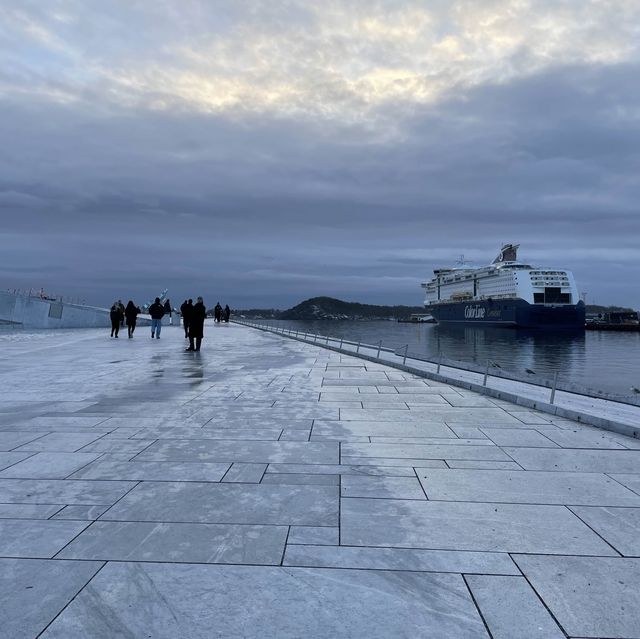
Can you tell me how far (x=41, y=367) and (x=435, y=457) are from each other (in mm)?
10624

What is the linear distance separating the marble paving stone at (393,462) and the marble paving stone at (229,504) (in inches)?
29.4

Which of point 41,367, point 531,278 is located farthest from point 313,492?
point 531,278

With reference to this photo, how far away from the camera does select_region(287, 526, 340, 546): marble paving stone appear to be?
337 cm

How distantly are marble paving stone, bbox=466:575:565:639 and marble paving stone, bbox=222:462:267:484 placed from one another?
214 centimetres

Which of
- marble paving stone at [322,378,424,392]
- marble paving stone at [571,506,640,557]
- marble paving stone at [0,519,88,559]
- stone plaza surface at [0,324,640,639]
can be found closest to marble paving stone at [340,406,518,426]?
stone plaza surface at [0,324,640,639]

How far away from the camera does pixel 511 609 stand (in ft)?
8.70

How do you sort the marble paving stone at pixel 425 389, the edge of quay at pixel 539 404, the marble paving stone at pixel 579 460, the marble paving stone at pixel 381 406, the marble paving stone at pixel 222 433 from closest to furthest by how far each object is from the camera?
the marble paving stone at pixel 579 460, the marble paving stone at pixel 222 433, the edge of quay at pixel 539 404, the marble paving stone at pixel 381 406, the marble paving stone at pixel 425 389

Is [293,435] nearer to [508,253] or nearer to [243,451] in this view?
[243,451]

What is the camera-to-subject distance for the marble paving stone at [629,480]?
4.43m

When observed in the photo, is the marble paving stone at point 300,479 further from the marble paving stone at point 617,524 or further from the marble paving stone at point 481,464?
the marble paving stone at point 617,524

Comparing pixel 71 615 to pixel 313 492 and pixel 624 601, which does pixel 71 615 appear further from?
pixel 624 601

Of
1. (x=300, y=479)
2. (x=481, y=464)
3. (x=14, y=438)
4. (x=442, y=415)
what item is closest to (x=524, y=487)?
(x=481, y=464)

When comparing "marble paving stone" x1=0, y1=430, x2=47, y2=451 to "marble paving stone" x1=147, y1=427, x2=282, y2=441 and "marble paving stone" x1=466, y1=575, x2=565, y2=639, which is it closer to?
"marble paving stone" x1=147, y1=427, x2=282, y2=441

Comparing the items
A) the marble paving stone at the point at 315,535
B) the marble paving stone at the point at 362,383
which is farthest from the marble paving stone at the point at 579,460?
the marble paving stone at the point at 362,383
